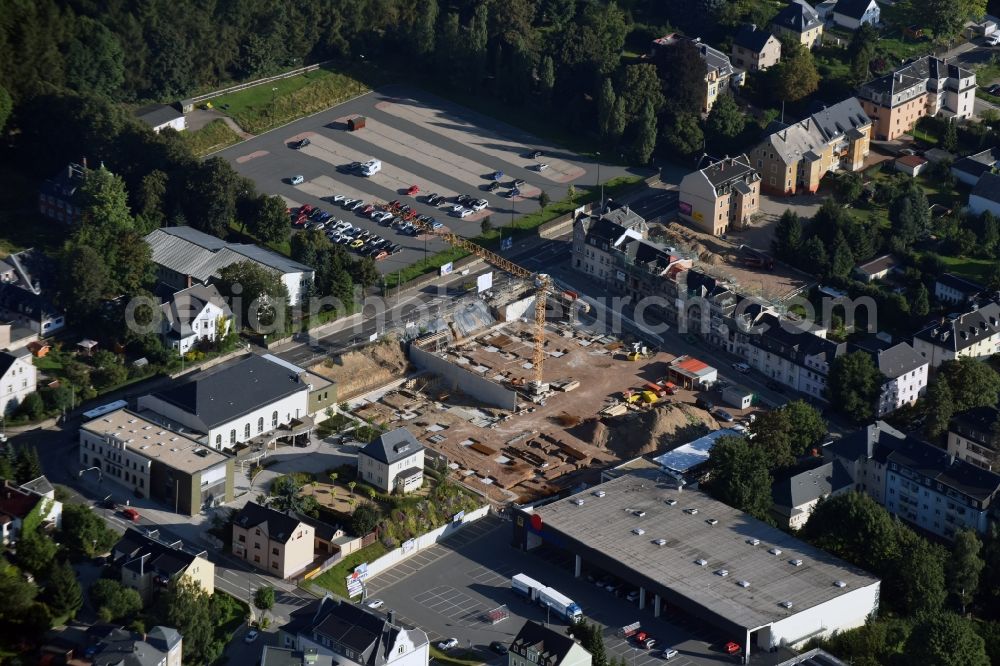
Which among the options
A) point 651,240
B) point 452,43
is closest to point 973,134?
point 651,240

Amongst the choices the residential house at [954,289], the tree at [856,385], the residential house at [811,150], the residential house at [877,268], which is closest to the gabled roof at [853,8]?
the residential house at [811,150]

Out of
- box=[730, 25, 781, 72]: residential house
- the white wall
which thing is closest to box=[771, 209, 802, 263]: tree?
box=[730, 25, 781, 72]: residential house

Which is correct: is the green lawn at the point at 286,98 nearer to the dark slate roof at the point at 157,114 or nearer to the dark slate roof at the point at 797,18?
the dark slate roof at the point at 157,114

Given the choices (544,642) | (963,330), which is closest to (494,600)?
(544,642)

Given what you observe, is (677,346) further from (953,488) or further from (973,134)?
(973,134)

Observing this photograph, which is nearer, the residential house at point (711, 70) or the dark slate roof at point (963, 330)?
the dark slate roof at point (963, 330)
